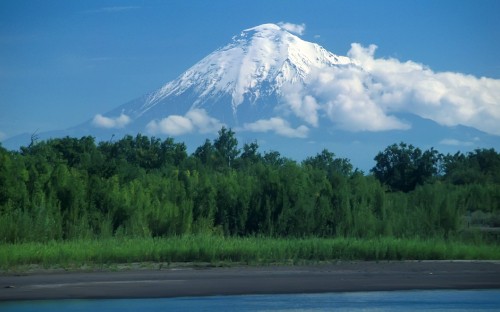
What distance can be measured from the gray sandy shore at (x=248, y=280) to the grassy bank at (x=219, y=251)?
1170 mm

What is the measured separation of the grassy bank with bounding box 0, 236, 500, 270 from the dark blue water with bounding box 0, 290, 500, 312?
17.9 ft

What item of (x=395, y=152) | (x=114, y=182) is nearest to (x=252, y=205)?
(x=114, y=182)

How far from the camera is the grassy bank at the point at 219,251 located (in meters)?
21.8

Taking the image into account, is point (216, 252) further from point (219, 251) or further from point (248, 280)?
point (248, 280)

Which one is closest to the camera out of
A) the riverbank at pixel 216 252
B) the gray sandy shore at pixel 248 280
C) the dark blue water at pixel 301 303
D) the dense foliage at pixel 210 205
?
the dark blue water at pixel 301 303

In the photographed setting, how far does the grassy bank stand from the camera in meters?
21.8

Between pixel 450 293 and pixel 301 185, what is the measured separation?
48.7 ft

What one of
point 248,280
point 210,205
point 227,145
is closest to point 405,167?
point 227,145

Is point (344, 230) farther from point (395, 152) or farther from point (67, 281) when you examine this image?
point (395, 152)

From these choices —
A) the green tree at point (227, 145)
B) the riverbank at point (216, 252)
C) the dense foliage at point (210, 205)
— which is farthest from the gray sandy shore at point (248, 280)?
the green tree at point (227, 145)

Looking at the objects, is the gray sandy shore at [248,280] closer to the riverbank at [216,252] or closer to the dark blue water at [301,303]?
the dark blue water at [301,303]

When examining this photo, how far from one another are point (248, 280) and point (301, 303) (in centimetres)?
338

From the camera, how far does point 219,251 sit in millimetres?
23375

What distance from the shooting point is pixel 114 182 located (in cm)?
3088
